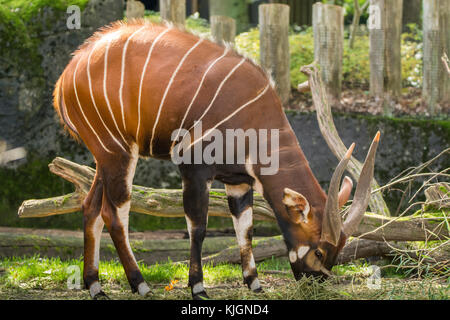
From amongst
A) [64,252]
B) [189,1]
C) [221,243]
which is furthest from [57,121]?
[189,1]

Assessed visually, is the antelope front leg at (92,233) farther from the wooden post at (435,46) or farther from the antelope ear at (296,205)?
the wooden post at (435,46)

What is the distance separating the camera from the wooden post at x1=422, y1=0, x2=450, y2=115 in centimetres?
775

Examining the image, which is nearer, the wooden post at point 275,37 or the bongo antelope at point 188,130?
the bongo antelope at point 188,130

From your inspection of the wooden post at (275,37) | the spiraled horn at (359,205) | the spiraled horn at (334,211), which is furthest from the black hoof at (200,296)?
the wooden post at (275,37)

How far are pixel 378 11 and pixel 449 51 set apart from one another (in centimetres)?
96

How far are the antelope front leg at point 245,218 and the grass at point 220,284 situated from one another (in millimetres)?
109

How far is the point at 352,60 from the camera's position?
378 inches

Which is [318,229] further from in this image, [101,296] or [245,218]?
[101,296]

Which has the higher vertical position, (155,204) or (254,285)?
(155,204)

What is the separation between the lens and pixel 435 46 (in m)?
7.75

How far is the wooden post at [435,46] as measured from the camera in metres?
7.75

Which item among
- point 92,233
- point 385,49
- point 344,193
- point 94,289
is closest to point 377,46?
point 385,49

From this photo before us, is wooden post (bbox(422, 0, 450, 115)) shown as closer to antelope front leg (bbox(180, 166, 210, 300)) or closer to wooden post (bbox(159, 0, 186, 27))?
wooden post (bbox(159, 0, 186, 27))

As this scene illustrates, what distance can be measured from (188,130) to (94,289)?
1322mm
